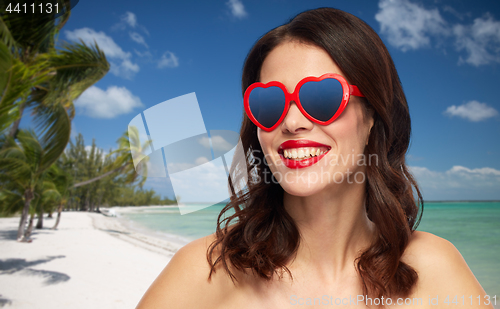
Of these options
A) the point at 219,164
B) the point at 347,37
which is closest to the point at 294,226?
the point at 347,37

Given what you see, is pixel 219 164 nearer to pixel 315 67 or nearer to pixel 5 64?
pixel 315 67

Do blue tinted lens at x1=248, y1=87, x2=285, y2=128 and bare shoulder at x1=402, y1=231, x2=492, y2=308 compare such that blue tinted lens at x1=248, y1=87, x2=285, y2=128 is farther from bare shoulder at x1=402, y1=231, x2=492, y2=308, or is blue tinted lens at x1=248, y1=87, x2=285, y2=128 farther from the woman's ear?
bare shoulder at x1=402, y1=231, x2=492, y2=308

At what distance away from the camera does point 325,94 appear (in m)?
1.17

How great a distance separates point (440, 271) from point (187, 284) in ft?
3.81

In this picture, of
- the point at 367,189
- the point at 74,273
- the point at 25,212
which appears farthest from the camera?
the point at 25,212

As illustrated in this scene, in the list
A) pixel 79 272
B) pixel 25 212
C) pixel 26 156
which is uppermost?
pixel 26 156

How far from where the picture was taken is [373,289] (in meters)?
1.33

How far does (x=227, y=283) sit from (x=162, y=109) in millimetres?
1409

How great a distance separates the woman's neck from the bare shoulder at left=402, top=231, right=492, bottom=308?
0.80ft

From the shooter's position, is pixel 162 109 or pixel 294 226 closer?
pixel 294 226
